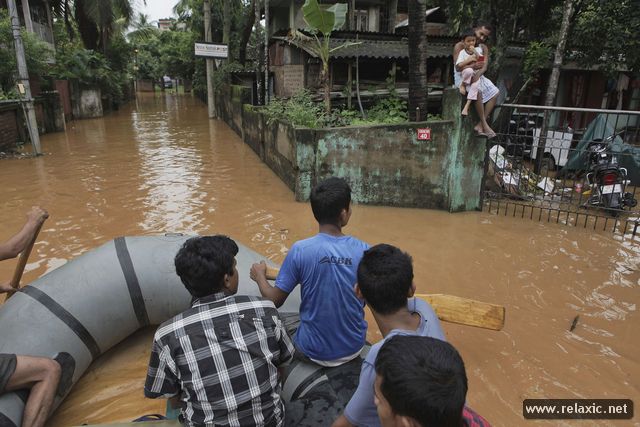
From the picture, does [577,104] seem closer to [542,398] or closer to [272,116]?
[272,116]

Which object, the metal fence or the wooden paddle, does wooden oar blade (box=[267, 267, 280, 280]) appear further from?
the metal fence

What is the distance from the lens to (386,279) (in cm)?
177

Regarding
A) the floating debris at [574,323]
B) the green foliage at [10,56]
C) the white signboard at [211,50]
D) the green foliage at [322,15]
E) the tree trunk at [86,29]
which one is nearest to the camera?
the floating debris at [574,323]

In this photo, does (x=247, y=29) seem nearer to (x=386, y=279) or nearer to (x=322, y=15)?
(x=322, y=15)

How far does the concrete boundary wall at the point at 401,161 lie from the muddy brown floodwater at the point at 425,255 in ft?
0.86

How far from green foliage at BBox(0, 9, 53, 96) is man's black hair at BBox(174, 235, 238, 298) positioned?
1286 cm

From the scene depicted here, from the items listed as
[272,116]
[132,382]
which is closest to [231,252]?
[132,382]

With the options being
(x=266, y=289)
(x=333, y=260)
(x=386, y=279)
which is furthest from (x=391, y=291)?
(x=266, y=289)

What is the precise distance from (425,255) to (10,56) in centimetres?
1305

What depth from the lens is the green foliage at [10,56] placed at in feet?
39.3

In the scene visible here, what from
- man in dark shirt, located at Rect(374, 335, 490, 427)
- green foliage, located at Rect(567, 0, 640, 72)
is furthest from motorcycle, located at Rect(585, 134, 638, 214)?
man in dark shirt, located at Rect(374, 335, 490, 427)

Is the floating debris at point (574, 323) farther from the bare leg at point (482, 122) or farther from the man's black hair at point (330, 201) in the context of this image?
the bare leg at point (482, 122)

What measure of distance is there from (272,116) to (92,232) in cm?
423

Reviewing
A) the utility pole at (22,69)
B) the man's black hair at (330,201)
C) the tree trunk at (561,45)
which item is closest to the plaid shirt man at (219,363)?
the man's black hair at (330,201)
